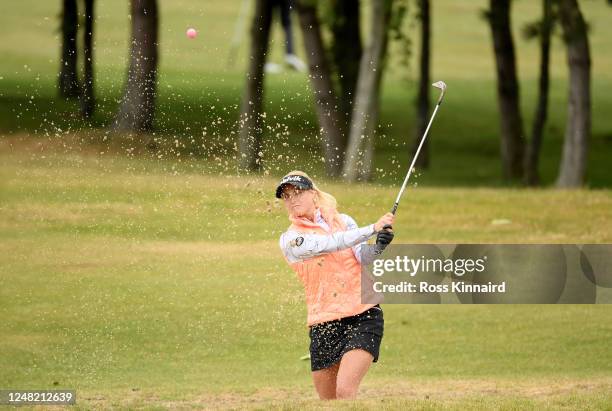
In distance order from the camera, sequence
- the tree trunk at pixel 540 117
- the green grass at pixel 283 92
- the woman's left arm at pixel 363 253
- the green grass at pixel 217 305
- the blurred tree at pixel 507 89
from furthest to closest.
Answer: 1. the blurred tree at pixel 507 89
2. the tree trunk at pixel 540 117
3. the green grass at pixel 283 92
4. the green grass at pixel 217 305
5. the woman's left arm at pixel 363 253

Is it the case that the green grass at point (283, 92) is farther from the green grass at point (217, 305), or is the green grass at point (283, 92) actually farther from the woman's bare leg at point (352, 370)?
the woman's bare leg at point (352, 370)

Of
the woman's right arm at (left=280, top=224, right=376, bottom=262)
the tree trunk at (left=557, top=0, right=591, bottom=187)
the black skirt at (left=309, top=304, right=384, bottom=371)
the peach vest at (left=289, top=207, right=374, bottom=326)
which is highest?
the tree trunk at (left=557, top=0, right=591, bottom=187)

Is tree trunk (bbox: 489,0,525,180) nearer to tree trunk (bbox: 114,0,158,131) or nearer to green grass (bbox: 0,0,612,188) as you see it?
green grass (bbox: 0,0,612,188)

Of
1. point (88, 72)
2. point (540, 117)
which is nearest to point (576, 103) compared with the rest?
point (540, 117)

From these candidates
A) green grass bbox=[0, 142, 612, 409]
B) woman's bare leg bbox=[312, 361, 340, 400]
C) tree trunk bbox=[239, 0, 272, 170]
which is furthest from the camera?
tree trunk bbox=[239, 0, 272, 170]

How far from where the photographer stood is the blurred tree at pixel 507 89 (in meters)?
26.8

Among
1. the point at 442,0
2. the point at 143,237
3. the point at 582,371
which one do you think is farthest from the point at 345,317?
the point at 442,0

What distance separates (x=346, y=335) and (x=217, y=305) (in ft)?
21.4

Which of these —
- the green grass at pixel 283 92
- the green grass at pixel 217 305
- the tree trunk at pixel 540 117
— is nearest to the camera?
the green grass at pixel 217 305

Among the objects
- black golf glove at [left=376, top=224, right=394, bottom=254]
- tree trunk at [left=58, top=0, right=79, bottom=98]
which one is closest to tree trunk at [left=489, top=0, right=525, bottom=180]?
tree trunk at [left=58, top=0, right=79, bottom=98]

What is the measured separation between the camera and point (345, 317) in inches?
316

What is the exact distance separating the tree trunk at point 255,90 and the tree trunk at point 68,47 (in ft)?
13.6

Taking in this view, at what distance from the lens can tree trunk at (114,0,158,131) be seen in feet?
68.9

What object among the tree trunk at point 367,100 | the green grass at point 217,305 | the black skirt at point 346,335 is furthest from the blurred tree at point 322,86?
the black skirt at point 346,335
